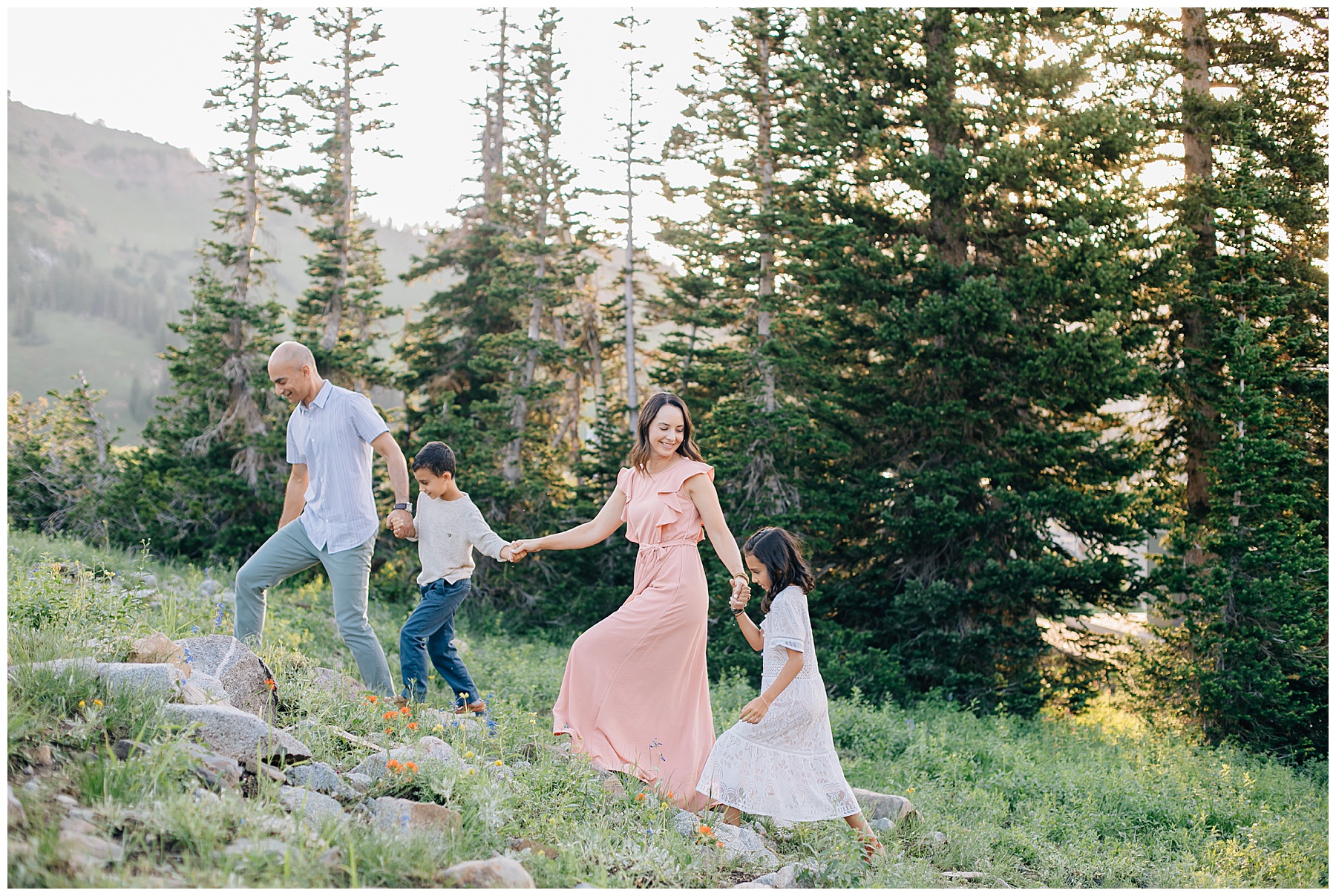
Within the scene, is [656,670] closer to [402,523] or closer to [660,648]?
[660,648]

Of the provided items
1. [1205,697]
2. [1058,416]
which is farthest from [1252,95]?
[1205,697]

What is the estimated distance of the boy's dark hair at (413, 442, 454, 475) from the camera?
5543 millimetres

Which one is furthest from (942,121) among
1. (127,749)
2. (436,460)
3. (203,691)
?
(127,749)

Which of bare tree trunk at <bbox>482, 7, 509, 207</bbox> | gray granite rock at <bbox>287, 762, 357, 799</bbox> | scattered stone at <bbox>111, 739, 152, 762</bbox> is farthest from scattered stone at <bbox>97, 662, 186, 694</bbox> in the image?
bare tree trunk at <bbox>482, 7, 509, 207</bbox>

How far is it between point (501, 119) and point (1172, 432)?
17577 mm

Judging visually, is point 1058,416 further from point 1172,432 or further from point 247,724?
point 247,724

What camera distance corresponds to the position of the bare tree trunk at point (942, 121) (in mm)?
13734

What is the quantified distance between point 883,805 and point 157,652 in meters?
4.45

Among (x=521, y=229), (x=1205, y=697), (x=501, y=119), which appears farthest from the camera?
(x=501, y=119)

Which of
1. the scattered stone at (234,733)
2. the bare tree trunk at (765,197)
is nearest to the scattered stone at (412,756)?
the scattered stone at (234,733)

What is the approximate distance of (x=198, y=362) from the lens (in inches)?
659

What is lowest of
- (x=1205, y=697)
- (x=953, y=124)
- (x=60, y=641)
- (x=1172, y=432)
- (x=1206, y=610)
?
(x=1205, y=697)

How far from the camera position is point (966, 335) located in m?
13.5

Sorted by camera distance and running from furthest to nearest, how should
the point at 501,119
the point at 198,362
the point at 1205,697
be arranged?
the point at 501,119 < the point at 198,362 < the point at 1205,697
